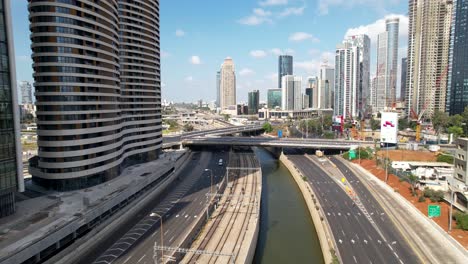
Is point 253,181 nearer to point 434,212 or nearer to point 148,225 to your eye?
point 148,225

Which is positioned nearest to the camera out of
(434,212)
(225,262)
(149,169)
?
(225,262)

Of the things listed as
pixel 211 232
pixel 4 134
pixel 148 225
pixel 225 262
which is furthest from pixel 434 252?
pixel 4 134

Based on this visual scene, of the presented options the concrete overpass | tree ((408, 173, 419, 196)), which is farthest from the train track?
the concrete overpass

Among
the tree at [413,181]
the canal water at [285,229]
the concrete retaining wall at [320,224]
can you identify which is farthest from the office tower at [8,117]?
the tree at [413,181]

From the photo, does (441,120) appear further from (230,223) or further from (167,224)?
(167,224)

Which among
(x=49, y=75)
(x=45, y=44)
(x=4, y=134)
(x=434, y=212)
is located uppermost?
(x=45, y=44)

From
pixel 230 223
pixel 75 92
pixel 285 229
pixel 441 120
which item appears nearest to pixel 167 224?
pixel 230 223
